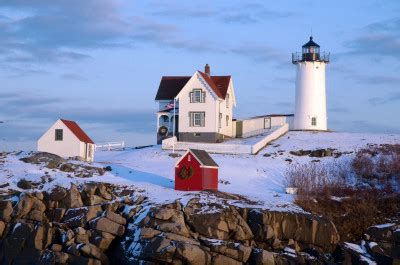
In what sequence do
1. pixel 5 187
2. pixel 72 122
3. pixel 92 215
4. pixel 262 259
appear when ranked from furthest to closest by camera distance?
pixel 72 122
pixel 5 187
pixel 92 215
pixel 262 259

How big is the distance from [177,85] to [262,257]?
33.9 meters

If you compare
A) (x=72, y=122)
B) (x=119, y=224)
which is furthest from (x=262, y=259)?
(x=72, y=122)

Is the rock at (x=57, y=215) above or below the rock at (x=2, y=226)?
above

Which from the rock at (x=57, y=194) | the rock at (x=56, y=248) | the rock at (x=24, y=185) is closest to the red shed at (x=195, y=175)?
the rock at (x=57, y=194)

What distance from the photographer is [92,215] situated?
4241cm

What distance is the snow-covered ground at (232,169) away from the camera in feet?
157

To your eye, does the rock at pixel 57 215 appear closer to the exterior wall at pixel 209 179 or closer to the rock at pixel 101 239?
the rock at pixel 101 239

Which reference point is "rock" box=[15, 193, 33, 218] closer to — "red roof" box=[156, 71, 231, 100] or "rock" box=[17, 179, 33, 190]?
"rock" box=[17, 179, 33, 190]

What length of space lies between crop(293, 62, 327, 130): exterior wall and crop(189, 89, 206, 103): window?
981 centimetres

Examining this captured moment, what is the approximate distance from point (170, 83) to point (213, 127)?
7.10m

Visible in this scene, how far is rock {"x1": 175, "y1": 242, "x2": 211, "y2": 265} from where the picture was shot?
127ft

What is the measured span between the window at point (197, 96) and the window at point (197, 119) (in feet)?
3.32

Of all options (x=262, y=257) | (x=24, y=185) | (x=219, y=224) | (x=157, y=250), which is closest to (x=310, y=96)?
(x=24, y=185)

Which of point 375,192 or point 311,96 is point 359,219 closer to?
point 375,192
